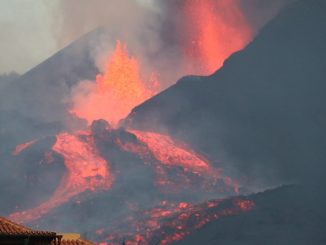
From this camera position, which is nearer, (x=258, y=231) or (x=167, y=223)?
(x=167, y=223)

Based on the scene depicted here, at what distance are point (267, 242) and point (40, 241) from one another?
16616 centimetres

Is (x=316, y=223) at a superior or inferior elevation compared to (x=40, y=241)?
superior

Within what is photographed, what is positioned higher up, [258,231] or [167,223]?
[167,223]

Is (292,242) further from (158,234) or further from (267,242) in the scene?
(158,234)

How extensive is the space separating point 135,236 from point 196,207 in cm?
2849

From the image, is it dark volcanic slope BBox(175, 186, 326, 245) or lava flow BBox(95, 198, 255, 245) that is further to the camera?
dark volcanic slope BBox(175, 186, 326, 245)

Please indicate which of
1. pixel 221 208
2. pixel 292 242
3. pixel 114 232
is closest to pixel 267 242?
pixel 292 242

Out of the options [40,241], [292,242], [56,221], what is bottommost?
[40,241]

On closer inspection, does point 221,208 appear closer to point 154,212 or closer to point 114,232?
point 154,212

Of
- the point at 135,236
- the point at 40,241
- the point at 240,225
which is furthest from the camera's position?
the point at 240,225

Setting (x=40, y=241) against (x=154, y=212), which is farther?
(x=154, y=212)

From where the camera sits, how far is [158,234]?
184500 mm

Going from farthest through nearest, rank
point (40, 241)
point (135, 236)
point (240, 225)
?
point (240, 225) → point (135, 236) → point (40, 241)

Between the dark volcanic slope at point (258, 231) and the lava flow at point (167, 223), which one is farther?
the dark volcanic slope at point (258, 231)
